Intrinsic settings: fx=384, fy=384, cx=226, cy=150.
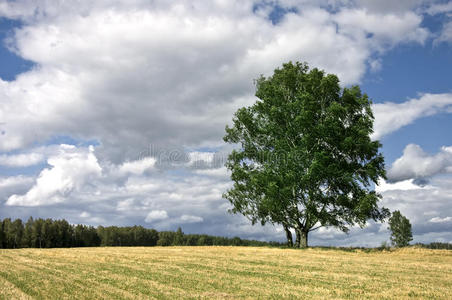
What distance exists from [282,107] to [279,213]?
11098mm

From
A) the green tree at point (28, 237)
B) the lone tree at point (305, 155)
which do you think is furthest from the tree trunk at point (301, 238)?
the green tree at point (28, 237)

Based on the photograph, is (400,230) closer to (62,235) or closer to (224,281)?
(224,281)

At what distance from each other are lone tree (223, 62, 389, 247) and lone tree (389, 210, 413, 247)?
149 feet

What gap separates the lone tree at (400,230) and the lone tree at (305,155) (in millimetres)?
45510

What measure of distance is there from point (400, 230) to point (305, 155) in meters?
53.3

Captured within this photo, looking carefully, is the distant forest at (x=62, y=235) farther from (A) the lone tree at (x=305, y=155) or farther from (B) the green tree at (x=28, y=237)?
(A) the lone tree at (x=305, y=155)

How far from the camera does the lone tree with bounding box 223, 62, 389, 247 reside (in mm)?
37625

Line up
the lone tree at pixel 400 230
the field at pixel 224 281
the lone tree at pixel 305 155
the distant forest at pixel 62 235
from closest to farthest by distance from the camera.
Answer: the field at pixel 224 281, the lone tree at pixel 305 155, the lone tree at pixel 400 230, the distant forest at pixel 62 235

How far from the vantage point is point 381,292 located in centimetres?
1525

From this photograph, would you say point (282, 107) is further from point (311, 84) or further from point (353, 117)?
point (353, 117)

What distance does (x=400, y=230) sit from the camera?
79.8m

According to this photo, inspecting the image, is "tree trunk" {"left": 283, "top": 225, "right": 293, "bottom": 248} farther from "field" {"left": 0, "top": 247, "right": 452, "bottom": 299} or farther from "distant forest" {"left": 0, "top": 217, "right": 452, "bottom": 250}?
"distant forest" {"left": 0, "top": 217, "right": 452, "bottom": 250}

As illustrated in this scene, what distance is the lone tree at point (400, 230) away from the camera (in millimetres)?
79219

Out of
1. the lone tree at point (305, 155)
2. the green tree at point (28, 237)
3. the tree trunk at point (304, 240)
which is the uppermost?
the lone tree at point (305, 155)
